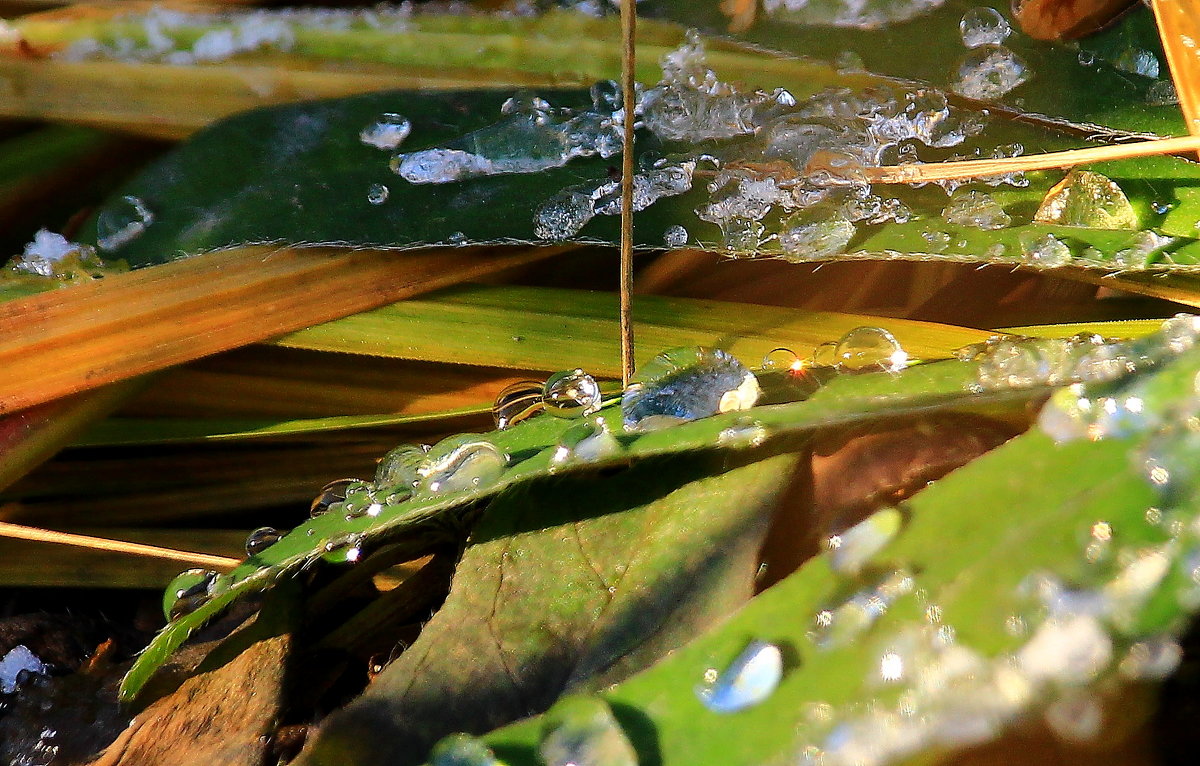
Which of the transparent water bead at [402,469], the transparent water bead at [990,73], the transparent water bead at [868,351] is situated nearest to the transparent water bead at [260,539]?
the transparent water bead at [402,469]

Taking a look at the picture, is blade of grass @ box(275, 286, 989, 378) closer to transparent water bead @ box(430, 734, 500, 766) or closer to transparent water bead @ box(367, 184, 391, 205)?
transparent water bead @ box(367, 184, 391, 205)

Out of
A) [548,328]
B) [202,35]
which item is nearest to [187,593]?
[548,328]

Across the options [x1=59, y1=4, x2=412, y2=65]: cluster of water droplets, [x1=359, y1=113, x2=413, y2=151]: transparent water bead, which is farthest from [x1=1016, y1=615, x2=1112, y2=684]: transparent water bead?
[x1=59, y1=4, x2=412, y2=65]: cluster of water droplets

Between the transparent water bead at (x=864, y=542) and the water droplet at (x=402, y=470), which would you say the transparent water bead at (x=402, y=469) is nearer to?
the water droplet at (x=402, y=470)

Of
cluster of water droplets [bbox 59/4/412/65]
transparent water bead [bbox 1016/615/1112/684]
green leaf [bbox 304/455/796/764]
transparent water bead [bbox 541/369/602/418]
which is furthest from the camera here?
cluster of water droplets [bbox 59/4/412/65]

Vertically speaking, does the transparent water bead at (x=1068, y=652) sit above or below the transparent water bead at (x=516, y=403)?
above

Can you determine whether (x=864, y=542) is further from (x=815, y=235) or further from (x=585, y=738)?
(x=815, y=235)
